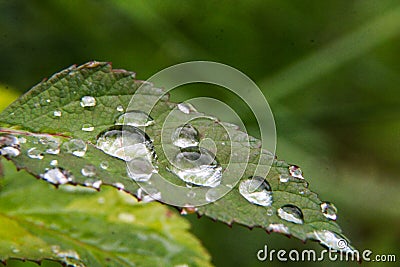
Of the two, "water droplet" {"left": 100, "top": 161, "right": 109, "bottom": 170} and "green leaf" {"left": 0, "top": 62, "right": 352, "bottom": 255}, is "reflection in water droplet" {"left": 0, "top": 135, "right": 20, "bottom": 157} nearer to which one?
"green leaf" {"left": 0, "top": 62, "right": 352, "bottom": 255}

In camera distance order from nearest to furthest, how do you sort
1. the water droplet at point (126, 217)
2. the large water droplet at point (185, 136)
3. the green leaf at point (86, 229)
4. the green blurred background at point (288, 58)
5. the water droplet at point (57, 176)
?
the water droplet at point (57, 176) < the large water droplet at point (185, 136) < the green leaf at point (86, 229) < the water droplet at point (126, 217) < the green blurred background at point (288, 58)

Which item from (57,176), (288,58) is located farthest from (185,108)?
(288,58)

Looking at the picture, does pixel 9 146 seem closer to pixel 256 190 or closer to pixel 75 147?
pixel 75 147

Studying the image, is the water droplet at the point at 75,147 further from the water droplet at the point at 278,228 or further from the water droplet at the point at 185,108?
the water droplet at the point at 278,228

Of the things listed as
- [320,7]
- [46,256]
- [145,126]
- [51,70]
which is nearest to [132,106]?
[145,126]

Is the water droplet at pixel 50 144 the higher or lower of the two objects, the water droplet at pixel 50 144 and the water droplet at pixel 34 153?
the higher

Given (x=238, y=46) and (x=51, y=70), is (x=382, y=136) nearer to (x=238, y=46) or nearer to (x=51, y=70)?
(x=238, y=46)

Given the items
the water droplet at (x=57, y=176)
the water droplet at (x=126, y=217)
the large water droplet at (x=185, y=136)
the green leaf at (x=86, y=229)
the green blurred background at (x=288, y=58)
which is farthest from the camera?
the green blurred background at (x=288, y=58)

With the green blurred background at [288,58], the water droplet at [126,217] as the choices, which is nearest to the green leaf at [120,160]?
the water droplet at [126,217]
